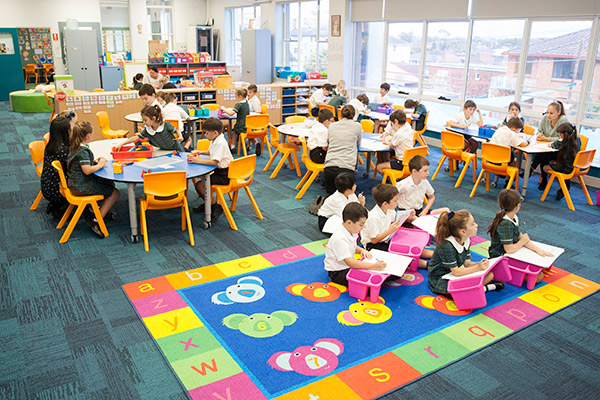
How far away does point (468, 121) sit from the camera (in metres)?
8.21

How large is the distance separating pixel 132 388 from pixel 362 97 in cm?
746

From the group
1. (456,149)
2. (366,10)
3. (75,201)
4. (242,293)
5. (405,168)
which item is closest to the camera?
(242,293)

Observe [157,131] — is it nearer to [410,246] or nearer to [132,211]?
[132,211]

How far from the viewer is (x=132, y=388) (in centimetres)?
311

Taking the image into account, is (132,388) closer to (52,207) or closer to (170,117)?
(52,207)

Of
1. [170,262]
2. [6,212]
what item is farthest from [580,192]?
[6,212]

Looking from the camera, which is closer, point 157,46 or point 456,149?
point 456,149

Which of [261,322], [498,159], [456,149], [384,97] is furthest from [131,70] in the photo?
[261,322]

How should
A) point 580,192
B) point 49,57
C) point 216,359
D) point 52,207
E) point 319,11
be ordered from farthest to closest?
point 49,57, point 319,11, point 580,192, point 52,207, point 216,359

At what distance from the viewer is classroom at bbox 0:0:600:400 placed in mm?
3344

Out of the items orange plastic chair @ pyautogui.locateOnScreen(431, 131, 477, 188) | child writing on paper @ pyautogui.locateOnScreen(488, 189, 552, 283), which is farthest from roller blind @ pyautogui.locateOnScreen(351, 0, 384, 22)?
child writing on paper @ pyautogui.locateOnScreen(488, 189, 552, 283)

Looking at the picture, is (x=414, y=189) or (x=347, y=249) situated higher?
(x=414, y=189)

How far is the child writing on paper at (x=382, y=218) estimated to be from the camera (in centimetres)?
458

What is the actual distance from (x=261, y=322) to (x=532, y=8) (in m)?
7.44
